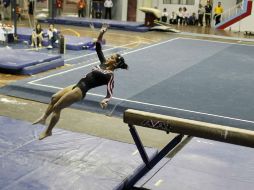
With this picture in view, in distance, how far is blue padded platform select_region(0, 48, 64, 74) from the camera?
971 cm

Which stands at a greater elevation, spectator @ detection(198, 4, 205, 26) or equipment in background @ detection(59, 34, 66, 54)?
spectator @ detection(198, 4, 205, 26)

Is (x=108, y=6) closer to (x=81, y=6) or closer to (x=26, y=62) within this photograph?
(x=81, y=6)

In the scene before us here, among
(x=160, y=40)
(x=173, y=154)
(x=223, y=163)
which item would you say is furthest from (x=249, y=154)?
(x=160, y=40)

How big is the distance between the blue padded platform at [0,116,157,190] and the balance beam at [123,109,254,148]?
777mm

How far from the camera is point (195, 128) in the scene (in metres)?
4.30

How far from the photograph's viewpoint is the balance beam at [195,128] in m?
4.09

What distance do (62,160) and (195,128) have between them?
1931 mm

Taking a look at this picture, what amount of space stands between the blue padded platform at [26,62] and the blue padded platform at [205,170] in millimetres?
5356

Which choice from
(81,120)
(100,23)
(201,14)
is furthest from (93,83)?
(201,14)

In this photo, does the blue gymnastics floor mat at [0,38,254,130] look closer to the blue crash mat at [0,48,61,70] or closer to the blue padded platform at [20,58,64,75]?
the blue padded platform at [20,58,64,75]

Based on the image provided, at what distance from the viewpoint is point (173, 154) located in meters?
5.93

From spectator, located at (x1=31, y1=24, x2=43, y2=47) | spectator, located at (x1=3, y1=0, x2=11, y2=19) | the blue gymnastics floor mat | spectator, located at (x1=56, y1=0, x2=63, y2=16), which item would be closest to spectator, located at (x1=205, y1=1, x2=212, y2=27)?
spectator, located at (x1=56, y1=0, x2=63, y2=16)

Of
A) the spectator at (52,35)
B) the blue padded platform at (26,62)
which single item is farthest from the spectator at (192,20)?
the blue padded platform at (26,62)

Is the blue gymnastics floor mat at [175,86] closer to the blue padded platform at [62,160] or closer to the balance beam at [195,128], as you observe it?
the blue padded platform at [62,160]
